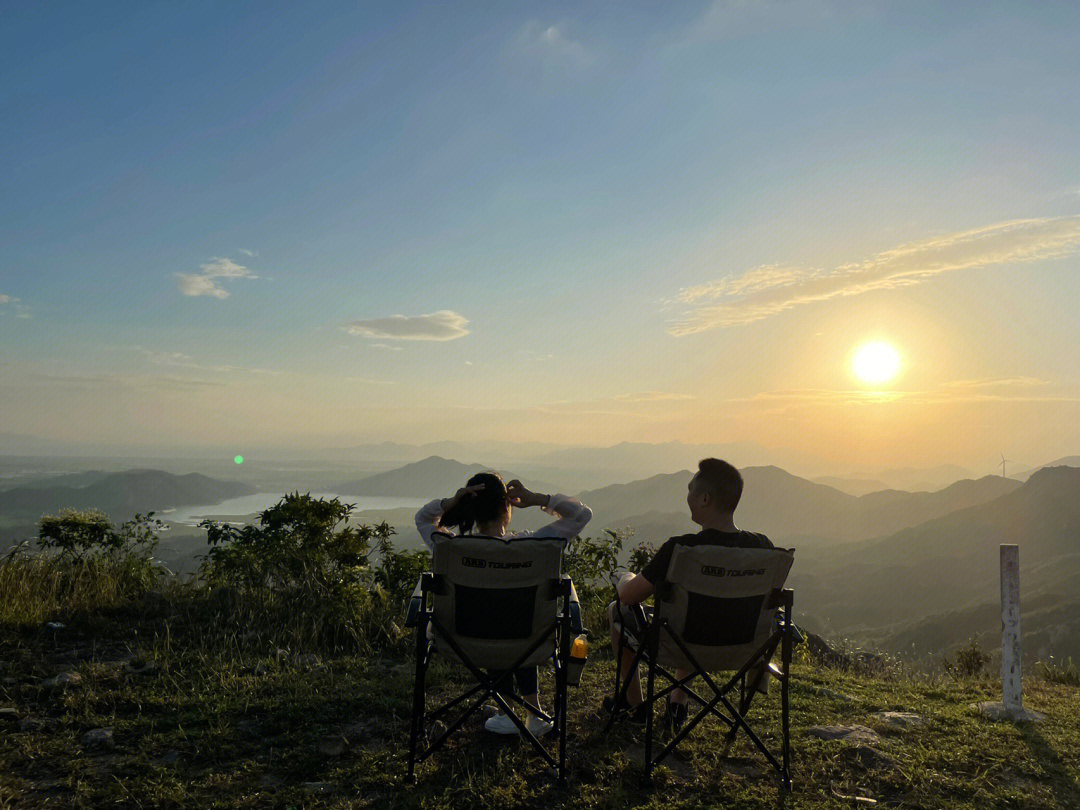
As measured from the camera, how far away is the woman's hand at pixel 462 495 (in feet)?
13.6

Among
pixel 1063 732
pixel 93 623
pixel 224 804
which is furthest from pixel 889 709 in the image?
pixel 93 623

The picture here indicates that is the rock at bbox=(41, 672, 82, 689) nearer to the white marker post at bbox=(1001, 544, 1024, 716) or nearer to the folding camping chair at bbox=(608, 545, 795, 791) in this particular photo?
the folding camping chair at bbox=(608, 545, 795, 791)

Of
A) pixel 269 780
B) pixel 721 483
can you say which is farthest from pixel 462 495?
pixel 269 780

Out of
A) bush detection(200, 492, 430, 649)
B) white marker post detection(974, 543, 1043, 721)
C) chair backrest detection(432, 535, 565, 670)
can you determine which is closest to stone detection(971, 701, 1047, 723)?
white marker post detection(974, 543, 1043, 721)

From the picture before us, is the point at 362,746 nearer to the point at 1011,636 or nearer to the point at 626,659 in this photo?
the point at 626,659

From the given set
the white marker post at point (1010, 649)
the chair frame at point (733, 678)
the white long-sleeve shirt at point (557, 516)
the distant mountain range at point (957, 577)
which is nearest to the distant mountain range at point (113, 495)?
the distant mountain range at point (957, 577)

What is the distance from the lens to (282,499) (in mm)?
7242

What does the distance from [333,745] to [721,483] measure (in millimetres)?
2794

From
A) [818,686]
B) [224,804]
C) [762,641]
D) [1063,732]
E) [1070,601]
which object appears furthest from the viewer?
[1070,601]

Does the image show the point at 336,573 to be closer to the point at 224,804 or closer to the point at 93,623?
the point at 93,623

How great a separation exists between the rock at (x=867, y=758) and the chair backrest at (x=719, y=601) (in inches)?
37.1

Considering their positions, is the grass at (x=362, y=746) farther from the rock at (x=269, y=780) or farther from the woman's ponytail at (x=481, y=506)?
the woman's ponytail at (x=481, y=506)

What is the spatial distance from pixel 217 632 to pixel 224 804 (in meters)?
3.04

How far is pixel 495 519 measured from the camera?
4176 mm
